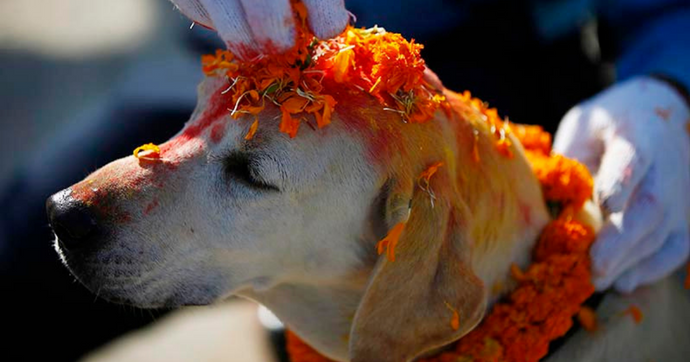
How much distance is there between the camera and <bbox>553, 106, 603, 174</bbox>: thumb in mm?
2281

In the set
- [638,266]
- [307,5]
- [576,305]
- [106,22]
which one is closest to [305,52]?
[307,5]

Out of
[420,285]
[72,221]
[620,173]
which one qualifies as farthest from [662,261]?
[72,221]

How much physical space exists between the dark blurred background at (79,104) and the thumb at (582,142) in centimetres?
76

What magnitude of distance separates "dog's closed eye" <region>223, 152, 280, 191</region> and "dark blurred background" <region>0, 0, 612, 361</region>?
1.89 meters

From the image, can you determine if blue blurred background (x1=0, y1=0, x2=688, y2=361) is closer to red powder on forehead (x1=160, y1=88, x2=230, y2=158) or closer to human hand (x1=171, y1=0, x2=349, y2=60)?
red powder on forehead (x1=160, y1=88, x2=230, y2=158)

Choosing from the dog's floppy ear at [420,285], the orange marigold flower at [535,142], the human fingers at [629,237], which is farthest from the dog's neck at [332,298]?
the orange marigold flower at [535,142]

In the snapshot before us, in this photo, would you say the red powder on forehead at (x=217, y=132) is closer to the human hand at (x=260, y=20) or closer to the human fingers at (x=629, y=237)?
the human hand at (x=260, y=20)

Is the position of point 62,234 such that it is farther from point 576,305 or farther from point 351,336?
point 576,305

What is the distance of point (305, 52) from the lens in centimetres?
151

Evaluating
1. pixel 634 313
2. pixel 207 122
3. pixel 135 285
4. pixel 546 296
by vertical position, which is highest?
pixel 207 122

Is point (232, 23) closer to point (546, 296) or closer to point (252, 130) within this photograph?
point (252, 130)

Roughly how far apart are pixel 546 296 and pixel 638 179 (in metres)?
0.49

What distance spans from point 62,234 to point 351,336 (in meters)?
0.74

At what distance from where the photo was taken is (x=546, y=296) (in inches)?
72.6
